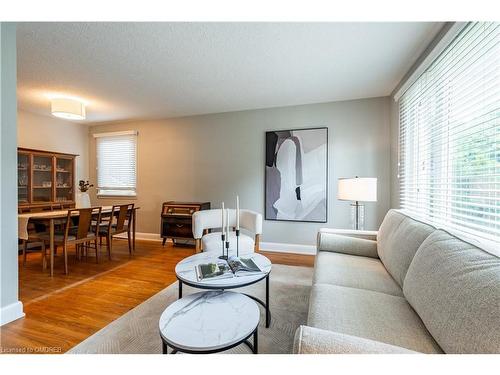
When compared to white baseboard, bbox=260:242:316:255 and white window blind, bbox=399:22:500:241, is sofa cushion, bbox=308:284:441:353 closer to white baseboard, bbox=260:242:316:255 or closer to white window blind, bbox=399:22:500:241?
white window blind, bbox=399:22:500:241

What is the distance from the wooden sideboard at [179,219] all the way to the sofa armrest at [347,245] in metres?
2.30

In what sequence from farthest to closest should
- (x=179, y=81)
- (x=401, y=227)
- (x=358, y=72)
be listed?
(x=179, y=81), (x=358, y=72), (x=401, y=227)

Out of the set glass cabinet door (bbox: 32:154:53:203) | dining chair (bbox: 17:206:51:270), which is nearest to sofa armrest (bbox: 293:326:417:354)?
dining chair (bbox: 17:206:51:270)

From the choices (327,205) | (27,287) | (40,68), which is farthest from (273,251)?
(40,68)

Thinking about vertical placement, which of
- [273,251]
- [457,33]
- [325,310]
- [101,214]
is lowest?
[273,251]

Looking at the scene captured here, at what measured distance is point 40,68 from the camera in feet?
8.40

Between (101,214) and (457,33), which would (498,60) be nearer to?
(457,33)

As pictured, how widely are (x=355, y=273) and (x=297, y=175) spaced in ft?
7.06

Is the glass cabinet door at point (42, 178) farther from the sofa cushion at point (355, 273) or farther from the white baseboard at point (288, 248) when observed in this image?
the sofa cushion at point (355, 273)

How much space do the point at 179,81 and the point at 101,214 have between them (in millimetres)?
2211

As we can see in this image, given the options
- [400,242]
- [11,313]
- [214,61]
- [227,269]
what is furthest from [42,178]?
[400,242]

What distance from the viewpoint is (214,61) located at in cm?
242

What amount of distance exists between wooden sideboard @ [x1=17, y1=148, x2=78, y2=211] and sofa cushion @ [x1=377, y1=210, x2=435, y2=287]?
498 cm

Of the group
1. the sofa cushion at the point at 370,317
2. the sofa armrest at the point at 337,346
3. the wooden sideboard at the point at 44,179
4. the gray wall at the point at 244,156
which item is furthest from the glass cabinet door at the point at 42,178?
the sofa armrest at the point at 337,346
